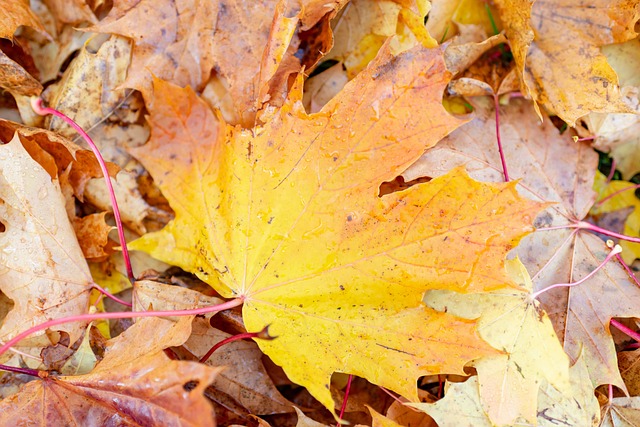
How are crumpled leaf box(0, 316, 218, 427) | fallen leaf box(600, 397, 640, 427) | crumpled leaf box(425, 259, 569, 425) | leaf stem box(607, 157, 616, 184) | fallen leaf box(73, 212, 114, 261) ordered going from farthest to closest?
1. leaf stem box(607, 157, 616, 184)
2. fallen leaf box(73, 212, 114, 261)
3. fallen leaf box(600, 397, 640, 427)
4. crumpled leaf box(425, 259, 569, 425)
5. crumpled leaf box(0, 316, 218, 427)

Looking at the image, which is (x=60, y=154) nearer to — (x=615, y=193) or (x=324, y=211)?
(x=324, y=211)

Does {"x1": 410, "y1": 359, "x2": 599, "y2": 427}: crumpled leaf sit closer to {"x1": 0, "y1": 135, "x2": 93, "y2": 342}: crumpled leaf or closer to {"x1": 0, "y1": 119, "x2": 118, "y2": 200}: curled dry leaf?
{"x1": 0, "y1": 135, "x2": 93, "y2": 342}: crumpled leaf

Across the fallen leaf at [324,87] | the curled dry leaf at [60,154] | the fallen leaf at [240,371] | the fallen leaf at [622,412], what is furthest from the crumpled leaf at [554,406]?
the curled dry leaf at [60,154]

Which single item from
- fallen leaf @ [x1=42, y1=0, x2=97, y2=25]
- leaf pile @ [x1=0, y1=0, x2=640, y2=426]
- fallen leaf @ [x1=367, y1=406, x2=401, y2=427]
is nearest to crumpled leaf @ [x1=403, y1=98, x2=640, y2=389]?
leaf pile @ [x1=0, y1=0, x2=640, y2=426]

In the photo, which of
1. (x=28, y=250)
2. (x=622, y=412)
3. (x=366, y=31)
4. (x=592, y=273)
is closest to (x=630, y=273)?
(x=592, y=273)

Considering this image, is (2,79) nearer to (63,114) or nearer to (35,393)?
(63,114)

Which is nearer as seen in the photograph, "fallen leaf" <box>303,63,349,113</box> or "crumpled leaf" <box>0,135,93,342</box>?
"crumpled leaf" <box>0,135,93,342</box>

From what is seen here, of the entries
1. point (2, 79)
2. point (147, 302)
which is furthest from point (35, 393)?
point (2, 79)
